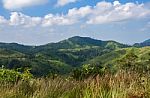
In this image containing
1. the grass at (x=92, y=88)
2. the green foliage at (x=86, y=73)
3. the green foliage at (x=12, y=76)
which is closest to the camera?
the grass at (x=92, y=88)

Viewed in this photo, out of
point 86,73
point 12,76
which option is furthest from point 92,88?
point 12,76

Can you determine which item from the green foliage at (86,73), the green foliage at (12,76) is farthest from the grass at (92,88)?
the green foliage at (12,76)

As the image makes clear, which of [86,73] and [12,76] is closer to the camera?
[86,73]

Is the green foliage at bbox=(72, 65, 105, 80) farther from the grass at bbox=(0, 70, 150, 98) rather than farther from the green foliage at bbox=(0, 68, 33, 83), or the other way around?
the green foliage at bbox=(0, 68, 33, 83)

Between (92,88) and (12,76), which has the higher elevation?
(92,88)

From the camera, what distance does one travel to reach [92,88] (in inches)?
309

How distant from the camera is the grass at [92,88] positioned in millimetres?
7520

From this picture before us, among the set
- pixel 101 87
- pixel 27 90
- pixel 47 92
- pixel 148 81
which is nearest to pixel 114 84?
pixel 101 87

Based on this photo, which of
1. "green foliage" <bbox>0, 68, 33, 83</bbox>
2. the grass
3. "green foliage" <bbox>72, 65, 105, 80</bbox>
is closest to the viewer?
the grass

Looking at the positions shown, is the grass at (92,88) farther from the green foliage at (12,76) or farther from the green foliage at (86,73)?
the green foliage at (12,76)

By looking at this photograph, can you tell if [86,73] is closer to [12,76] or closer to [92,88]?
[12,76]

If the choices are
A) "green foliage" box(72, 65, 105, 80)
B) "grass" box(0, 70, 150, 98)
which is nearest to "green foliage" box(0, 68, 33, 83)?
"green foliage" box(72, 65, 105, 80)

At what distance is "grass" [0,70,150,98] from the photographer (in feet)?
24.7

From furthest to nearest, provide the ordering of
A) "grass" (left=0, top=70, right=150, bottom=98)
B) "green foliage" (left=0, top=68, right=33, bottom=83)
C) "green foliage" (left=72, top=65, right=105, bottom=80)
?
"green foliage" (left=0, top=68, right=33, bottom=83) → "green foliage" (left=72, top=65, right=105, bottom=80) → "grass" (left=0, top=70, right=150, bottom=98)
